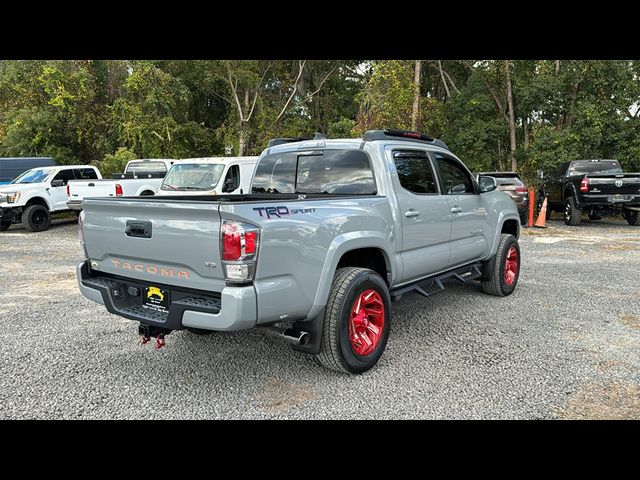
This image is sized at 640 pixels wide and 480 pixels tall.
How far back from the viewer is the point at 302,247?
3.42 metres

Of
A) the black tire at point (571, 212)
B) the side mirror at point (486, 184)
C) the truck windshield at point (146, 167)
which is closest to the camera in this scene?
the side mirror at point (486, 184)

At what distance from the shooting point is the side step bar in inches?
180

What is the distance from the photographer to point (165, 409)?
3.42 m

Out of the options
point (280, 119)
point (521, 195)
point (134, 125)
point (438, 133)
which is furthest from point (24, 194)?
point (438, 133)

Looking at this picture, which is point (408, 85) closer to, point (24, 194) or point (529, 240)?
point (529, 240)

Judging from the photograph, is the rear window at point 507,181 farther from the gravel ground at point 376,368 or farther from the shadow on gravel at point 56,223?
the shadow on gravel at point 56,223

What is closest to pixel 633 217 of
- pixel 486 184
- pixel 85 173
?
pixel 486 184

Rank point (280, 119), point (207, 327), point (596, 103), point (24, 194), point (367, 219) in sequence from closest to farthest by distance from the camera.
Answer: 1. point (207, 327)
2. point (367, 219)
3. point (24, 194)
4. point (596, 103)
5. point (280, 119)

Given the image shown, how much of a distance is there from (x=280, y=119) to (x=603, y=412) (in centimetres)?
2583

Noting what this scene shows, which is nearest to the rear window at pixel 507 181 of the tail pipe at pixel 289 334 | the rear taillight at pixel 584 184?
the rear taillight at pixel 584 184

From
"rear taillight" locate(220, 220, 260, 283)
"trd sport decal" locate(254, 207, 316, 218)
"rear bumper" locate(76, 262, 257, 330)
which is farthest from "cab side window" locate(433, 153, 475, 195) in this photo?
"rear bumper" locate(76, 262, 257, 330)

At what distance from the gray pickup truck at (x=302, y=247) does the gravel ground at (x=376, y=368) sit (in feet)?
1.20

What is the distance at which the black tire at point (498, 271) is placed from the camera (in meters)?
6.17

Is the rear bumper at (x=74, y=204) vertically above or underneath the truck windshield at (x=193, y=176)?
underneath
